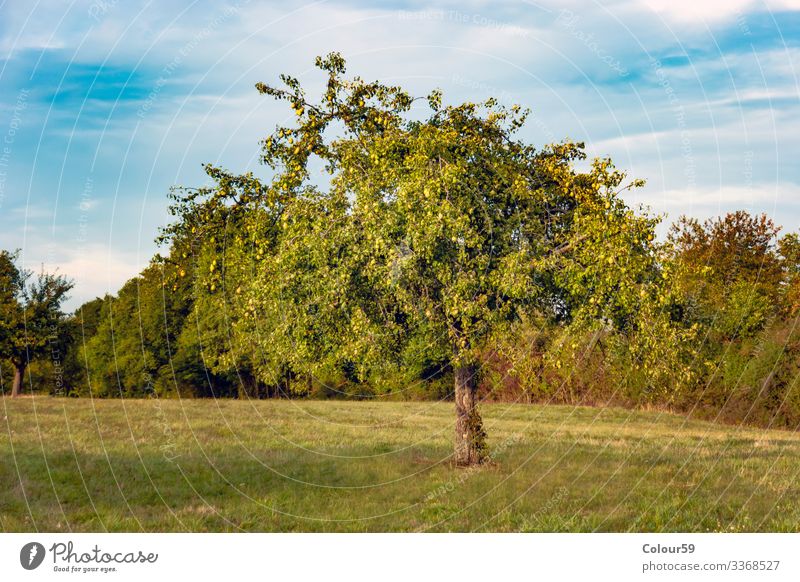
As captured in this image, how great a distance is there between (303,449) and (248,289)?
11.0 meters

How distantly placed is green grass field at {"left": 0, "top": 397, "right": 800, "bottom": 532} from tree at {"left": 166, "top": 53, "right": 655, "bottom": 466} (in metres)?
3.73

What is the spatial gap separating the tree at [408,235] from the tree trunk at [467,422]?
29 cm

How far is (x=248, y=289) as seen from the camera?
21344mm

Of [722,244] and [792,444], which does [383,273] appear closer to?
[792,444]

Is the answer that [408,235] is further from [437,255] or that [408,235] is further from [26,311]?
[26,311]

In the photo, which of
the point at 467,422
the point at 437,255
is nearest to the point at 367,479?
the point at 467,422

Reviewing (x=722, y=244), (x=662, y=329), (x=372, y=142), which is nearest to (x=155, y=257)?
(x=372, y=142)

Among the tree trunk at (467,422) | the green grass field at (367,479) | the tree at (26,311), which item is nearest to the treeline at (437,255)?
the tree trunk at (467,422)

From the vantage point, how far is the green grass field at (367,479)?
17.9m
